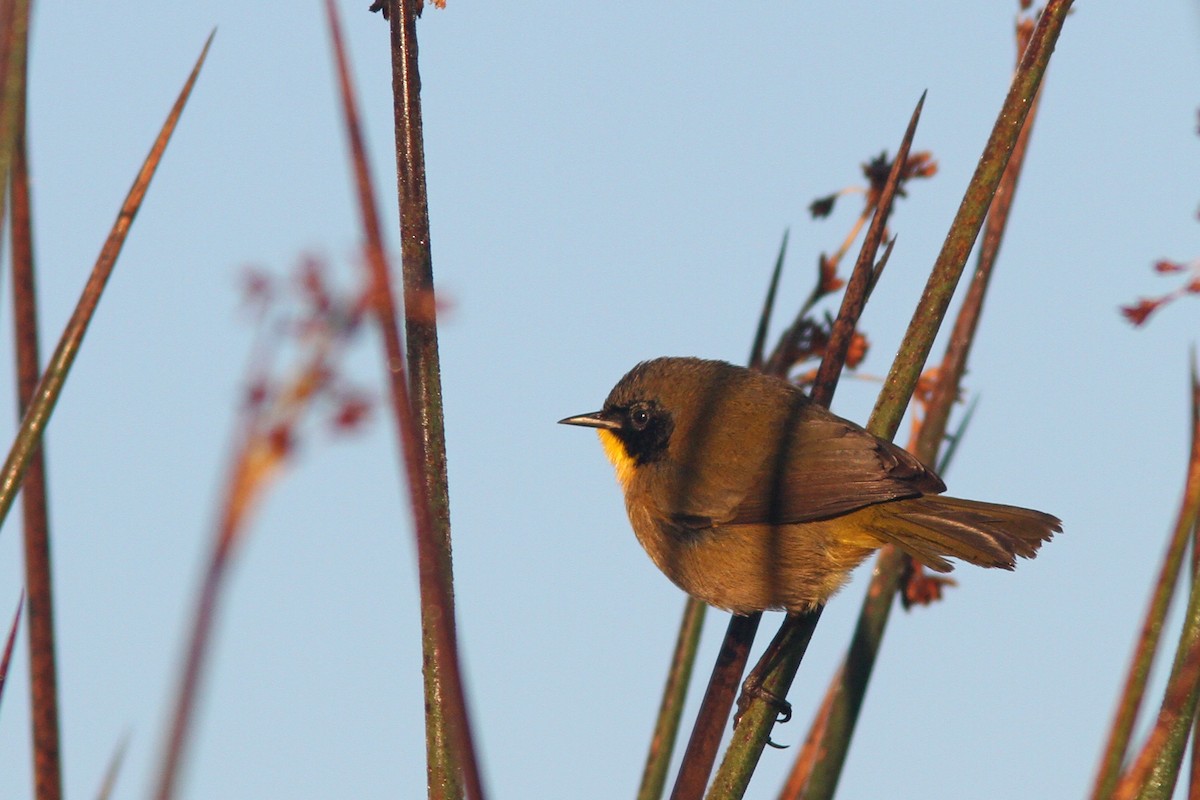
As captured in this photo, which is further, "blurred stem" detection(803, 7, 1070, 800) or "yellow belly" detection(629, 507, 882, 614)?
"yellow belly" detection(629, 507, 882, 614)

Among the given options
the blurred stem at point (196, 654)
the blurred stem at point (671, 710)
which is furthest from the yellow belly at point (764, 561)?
the blurred stem at point (196, 654)

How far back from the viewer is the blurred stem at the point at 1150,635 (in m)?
1.37

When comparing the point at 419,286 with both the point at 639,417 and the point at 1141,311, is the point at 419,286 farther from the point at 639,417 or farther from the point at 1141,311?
the point at 639,417

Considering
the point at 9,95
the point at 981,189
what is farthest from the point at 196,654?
the point at 981,189

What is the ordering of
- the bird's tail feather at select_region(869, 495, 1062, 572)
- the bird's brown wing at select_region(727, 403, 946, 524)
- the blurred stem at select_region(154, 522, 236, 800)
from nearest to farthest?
1. the blurred stem at select_region(154, 522, 236, 800)
2. the bird's tail feather at select_region(869, 495, 1062, 572)
3. the bird's brown wing at select_region(727, 403, 946, 524)

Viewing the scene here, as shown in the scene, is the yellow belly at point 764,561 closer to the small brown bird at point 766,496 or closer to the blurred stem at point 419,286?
the small brown bird at point 766,496

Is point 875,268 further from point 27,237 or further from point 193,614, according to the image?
point 193,614

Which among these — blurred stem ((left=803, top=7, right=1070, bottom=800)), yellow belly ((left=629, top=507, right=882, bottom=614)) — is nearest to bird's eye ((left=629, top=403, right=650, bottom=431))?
yellow belly ((left=629, top=507, right=882, bottom=614))

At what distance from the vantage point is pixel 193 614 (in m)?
0.47

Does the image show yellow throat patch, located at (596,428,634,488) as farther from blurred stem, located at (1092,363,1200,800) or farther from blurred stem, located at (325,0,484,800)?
blurred stem, located at (325,0,484,800)

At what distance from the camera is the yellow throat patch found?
458 cm

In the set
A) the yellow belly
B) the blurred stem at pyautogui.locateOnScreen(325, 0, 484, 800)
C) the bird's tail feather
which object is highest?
the bird's tail feather

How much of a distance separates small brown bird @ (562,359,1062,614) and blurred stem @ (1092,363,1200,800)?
1.61 m

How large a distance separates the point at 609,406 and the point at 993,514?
1508mm
